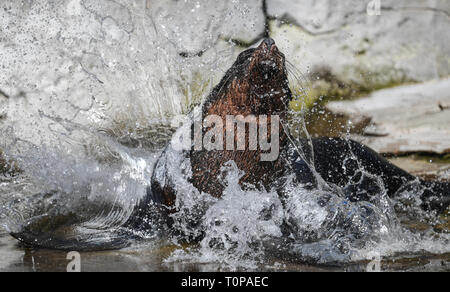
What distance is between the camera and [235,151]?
2.41 meters

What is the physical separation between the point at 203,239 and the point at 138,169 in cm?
67

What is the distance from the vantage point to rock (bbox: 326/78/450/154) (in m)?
4.78

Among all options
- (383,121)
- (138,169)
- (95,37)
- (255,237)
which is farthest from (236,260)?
(383,121)

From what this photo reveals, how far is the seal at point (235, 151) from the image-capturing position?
2201 mm

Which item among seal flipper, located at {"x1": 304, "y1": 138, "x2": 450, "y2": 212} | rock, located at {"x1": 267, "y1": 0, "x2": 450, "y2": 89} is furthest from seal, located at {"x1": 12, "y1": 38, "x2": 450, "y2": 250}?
rock, located at {"x1": 267, "y1": 0, "x2": 450, "y2": 89}

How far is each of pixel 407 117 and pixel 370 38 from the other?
0.88 m

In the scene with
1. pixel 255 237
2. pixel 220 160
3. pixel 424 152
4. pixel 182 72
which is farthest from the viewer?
pixel 424 152

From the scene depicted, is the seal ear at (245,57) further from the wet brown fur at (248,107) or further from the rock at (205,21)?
the rock at (205,21)

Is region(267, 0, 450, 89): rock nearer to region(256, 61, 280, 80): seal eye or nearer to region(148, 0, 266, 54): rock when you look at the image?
region(148, 0, 266, 54): rock

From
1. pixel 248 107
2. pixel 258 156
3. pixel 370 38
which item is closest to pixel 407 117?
pixel 370 38

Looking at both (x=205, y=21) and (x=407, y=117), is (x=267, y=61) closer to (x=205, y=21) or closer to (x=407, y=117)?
(x=205, y=21)

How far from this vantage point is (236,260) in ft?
6.20

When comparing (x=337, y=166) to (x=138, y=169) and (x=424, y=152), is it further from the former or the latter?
(x=424, y=152)

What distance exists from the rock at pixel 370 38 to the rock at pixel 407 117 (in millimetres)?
156
